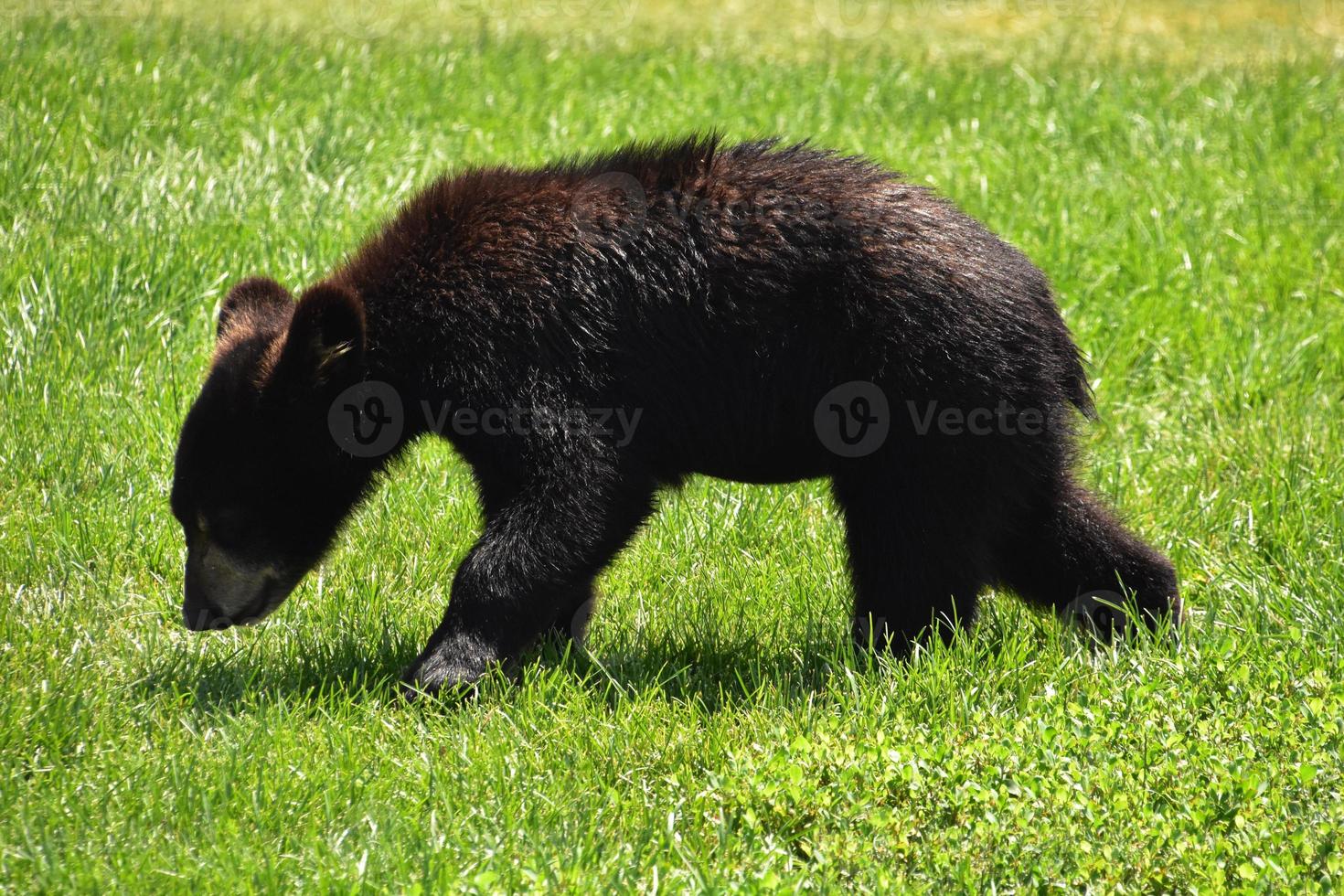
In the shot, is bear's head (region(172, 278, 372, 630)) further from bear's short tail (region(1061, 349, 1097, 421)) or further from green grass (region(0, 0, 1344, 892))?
bear's short tail (region(1061, 349, 1097, 421))

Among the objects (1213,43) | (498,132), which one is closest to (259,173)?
(498,132)

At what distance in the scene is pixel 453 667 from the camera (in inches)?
154

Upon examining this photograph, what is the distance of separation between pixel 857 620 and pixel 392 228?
1869 millimetres

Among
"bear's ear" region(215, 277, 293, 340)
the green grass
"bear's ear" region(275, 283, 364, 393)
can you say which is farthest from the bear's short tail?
"bear's ear" region(215, 277, 293, 340)

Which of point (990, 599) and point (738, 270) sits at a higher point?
point (738, 270)

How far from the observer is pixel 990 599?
479 centimetres

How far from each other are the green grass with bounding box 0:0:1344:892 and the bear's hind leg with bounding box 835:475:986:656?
137mm

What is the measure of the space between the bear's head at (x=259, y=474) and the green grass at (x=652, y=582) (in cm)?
21

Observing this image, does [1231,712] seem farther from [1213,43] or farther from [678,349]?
[1213,43]

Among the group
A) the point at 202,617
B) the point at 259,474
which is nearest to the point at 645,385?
the point at 259,474

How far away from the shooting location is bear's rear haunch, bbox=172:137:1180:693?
4.00m

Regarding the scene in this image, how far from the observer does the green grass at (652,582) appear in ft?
11.0

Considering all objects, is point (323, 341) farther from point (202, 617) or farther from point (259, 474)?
point (202, 617)

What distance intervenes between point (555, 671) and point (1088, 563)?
171cm
